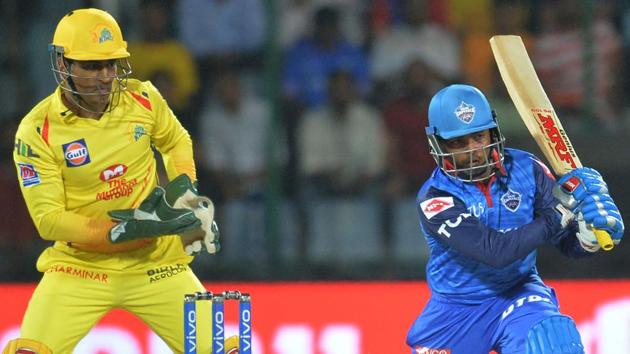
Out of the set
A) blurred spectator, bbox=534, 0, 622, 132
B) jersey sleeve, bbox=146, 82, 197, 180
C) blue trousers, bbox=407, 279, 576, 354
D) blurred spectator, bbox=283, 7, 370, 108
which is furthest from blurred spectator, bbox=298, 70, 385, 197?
blue trousers, bbox=407, 279, 576, 354

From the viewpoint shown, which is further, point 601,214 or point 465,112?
point 465,112

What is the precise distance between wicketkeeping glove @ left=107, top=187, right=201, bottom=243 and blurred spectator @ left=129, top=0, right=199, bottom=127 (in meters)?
3.13

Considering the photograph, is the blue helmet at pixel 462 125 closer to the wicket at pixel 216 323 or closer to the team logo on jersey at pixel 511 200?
the team logo on jersey at pixel 511 200

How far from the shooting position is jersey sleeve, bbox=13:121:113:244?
530 cm

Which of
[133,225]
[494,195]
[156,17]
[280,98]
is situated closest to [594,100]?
[280,98]

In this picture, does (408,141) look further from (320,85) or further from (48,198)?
(48,198)

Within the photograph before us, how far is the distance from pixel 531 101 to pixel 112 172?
165 cm

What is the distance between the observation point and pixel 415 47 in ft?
27.9

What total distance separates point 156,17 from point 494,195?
384 cm

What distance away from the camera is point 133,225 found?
5.27 meters

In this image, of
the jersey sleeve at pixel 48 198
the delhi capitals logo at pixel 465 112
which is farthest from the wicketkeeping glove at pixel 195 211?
the delhi capitals logo at pixel 465 112

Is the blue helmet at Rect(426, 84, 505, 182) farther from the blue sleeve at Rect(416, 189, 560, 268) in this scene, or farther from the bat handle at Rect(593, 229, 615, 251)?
the bat handle at Rect(593, 229, 615, 251)

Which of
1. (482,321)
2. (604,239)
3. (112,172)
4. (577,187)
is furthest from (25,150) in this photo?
(604,239)

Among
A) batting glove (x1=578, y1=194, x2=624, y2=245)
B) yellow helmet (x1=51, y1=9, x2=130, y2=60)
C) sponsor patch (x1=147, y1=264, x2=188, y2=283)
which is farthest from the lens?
sponsor patch (x1=147, y1=264, x2=188, y2=283)
